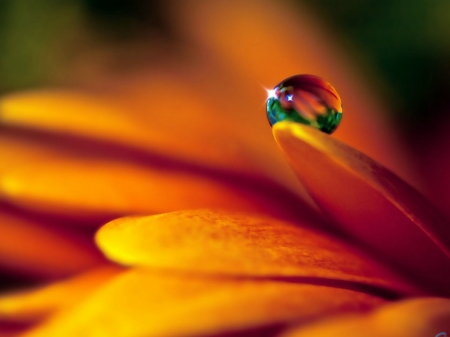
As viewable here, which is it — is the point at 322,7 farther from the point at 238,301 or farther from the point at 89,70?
the point at 238,301

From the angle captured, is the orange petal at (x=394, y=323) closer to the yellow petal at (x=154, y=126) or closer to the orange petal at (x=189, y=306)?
the orange petal at (x=189, y=306)

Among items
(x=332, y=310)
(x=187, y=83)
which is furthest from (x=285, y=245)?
(x=187, y=83)

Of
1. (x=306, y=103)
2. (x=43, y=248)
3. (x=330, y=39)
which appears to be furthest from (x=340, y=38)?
(x=43, y=248)

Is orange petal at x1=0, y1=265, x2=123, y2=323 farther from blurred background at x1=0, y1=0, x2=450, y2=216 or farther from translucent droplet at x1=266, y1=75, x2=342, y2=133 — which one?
blurred background at x1=0, y1=0, x2=450, y2=216

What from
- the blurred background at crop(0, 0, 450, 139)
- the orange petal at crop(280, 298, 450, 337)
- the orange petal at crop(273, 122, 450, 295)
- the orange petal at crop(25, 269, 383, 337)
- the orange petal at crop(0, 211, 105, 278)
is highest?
the blurred background at crop(0, 0, 450, 139)

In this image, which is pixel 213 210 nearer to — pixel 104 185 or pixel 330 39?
pixel 104 185

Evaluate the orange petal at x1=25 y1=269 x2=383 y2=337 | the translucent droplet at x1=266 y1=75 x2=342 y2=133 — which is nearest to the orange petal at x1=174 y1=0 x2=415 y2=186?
the translucent droplet at x1=266 y1=75 x2=342 y2=133

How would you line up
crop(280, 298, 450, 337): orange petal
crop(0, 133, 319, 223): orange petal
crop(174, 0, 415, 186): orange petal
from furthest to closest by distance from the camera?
1. crop(174, 0, 415, 186): orange petal
2. crop(0, 133, 319, 223): orange petal
3. crop(280, 298, 450, 337): orange petal
